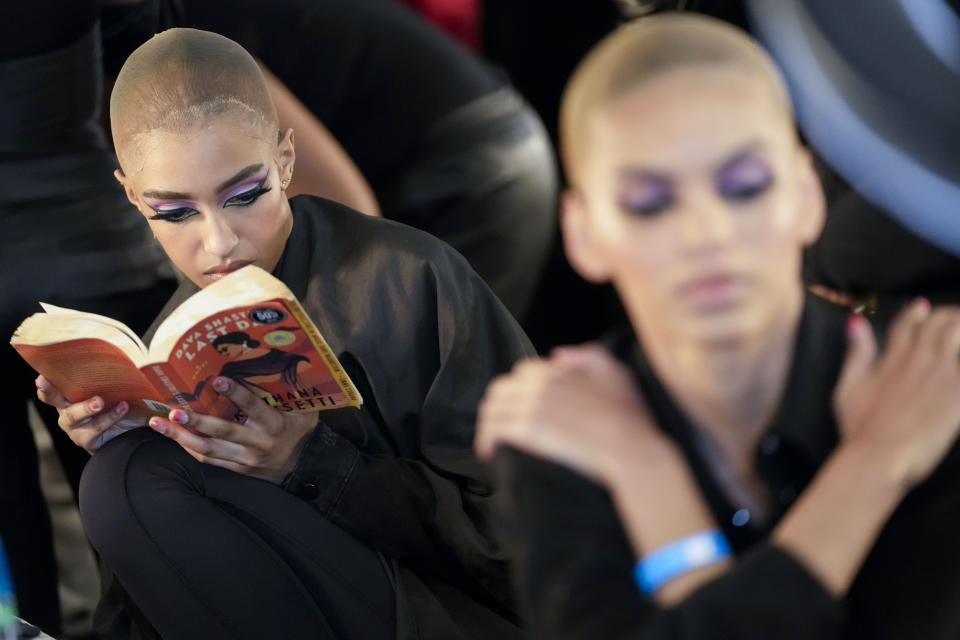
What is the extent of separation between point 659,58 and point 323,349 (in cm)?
54

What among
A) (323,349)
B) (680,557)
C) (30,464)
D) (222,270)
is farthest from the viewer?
(30,464)

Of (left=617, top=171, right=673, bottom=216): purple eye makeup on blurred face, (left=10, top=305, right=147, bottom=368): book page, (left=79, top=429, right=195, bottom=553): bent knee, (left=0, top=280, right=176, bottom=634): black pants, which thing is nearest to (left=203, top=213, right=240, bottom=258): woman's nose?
(left=10, top=305, right=147, bottom=368): book page

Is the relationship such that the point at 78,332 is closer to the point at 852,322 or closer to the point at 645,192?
the point at 645,192

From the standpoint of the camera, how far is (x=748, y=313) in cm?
96

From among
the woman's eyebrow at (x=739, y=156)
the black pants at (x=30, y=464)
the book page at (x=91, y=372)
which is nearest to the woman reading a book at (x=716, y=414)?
the woman's eyebrow at (x=739, y=156)

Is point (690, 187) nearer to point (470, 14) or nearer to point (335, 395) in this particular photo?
A: point (335, 395)

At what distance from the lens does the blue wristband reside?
940 millimetres

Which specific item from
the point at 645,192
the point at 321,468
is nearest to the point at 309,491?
the point at 321,468

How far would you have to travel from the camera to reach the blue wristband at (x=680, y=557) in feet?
3.09

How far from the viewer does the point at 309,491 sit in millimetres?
1513

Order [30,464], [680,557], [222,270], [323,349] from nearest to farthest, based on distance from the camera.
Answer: [680,557] → [323,349] → [222,270] → [30,464]

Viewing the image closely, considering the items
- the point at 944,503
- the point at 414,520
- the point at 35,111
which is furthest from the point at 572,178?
the point at 35,111

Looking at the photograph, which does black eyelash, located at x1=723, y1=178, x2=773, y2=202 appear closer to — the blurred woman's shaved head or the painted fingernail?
the blurred woman's shaved head

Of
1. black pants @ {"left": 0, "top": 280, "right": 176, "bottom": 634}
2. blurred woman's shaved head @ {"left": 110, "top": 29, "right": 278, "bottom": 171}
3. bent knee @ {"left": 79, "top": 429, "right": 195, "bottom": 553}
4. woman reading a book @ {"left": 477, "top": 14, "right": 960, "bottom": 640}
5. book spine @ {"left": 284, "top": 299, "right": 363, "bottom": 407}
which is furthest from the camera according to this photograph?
black pants @ {"left": 0, "top": 280, "right": 176, "bottom": 634}
